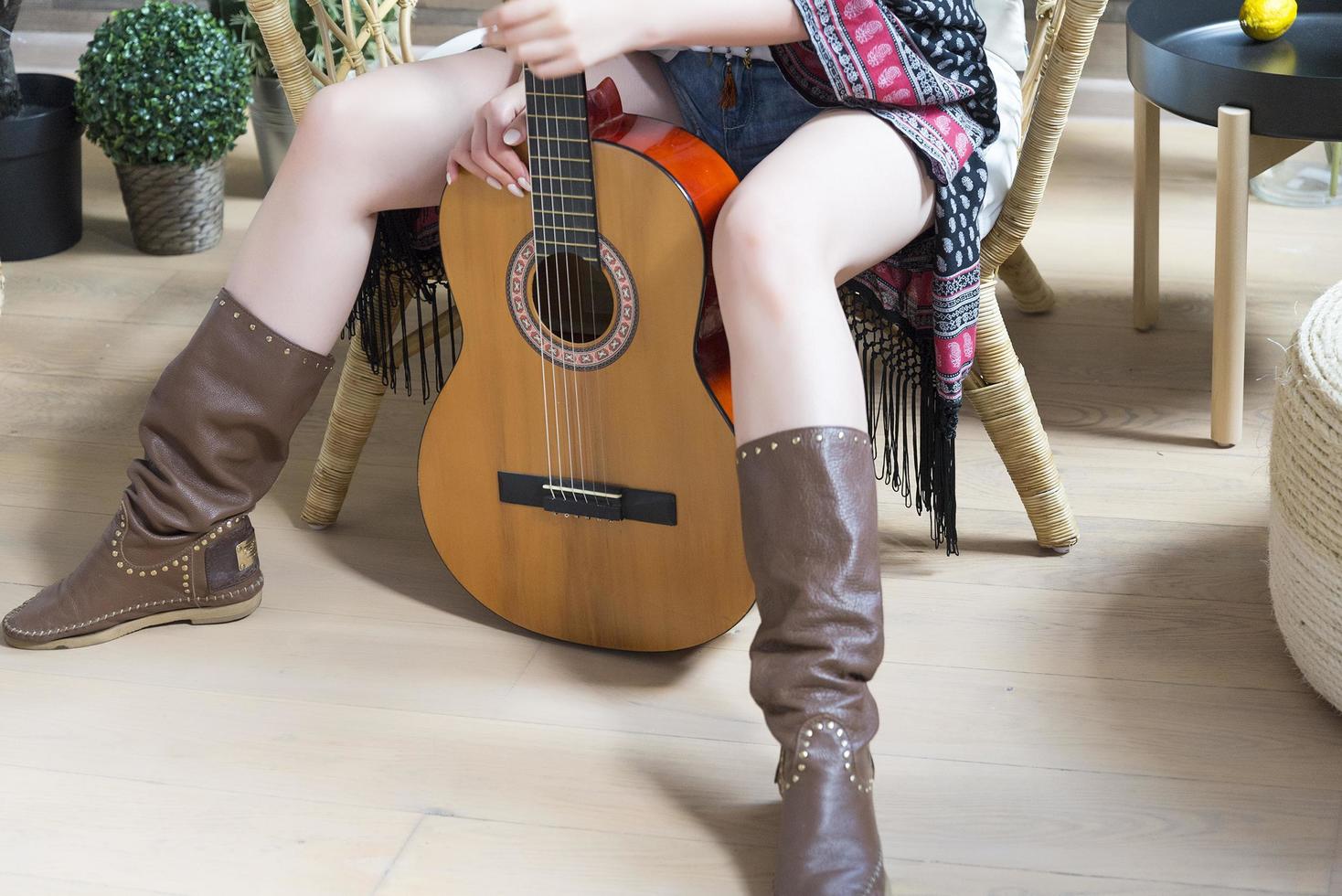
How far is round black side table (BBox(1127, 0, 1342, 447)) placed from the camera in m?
1.52

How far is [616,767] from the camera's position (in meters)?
1.24

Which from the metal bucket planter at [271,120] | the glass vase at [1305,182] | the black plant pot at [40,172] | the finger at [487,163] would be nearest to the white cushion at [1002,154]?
the finger at [487,163]

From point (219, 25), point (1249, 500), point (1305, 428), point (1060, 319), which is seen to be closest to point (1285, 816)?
point (1305, 428)

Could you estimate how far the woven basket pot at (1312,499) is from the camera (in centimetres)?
116

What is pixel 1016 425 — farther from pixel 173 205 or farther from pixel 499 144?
pixel 173 205

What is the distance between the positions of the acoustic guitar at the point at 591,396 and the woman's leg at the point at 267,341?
0.08 m

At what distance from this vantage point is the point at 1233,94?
5.11 feet

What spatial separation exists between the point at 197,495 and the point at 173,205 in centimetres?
106

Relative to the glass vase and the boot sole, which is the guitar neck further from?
the glass vase

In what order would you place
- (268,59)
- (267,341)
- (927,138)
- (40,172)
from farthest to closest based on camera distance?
(268,59), (40,172), (267,341), (927,138)

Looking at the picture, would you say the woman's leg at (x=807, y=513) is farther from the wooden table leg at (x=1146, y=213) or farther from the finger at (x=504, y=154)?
the wooden table leg at (x=1146, y=213)

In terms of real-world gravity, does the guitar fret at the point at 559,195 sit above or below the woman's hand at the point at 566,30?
below

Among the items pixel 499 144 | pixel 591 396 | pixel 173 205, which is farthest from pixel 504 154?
pixel 173 205

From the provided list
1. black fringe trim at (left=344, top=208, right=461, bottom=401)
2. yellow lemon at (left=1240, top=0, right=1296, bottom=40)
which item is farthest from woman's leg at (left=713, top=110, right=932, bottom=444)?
yellow lemon at (left=1240, top=0, right=1296, bottom=40)
